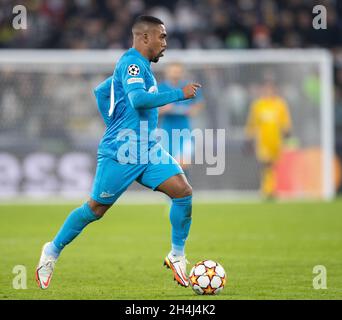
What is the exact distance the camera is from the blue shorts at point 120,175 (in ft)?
24.7

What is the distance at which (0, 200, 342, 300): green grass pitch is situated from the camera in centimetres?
751

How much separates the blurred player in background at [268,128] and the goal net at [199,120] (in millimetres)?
167

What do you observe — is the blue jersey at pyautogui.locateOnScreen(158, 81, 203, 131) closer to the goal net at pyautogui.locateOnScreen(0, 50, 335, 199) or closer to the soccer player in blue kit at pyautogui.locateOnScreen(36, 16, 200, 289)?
the goal net at pyautogui.locateOnScreen(0, 50, 335, 199)

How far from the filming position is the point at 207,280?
23.9 feet

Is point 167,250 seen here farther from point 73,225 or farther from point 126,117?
point 126,117

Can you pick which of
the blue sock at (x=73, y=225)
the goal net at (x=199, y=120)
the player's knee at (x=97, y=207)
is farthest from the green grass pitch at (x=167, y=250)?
the goal net at (x=199, y=120)

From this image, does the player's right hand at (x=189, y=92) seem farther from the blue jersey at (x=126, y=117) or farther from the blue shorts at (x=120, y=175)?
the blue shorts at (x=120, y=175)

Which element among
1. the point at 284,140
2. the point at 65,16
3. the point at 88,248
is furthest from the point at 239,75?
the point at 88,248

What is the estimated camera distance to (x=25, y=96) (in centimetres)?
1794

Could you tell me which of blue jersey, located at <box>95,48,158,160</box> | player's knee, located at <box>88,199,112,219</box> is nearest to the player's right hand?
blue jersey, located at <box>95,48,158,160</box>

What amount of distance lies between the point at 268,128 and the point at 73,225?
36.7 feet

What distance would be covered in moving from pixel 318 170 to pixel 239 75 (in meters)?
2.44

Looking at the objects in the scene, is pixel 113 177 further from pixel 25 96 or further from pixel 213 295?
pixel 25 96

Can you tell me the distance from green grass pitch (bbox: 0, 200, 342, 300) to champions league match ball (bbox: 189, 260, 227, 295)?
0.10 m
